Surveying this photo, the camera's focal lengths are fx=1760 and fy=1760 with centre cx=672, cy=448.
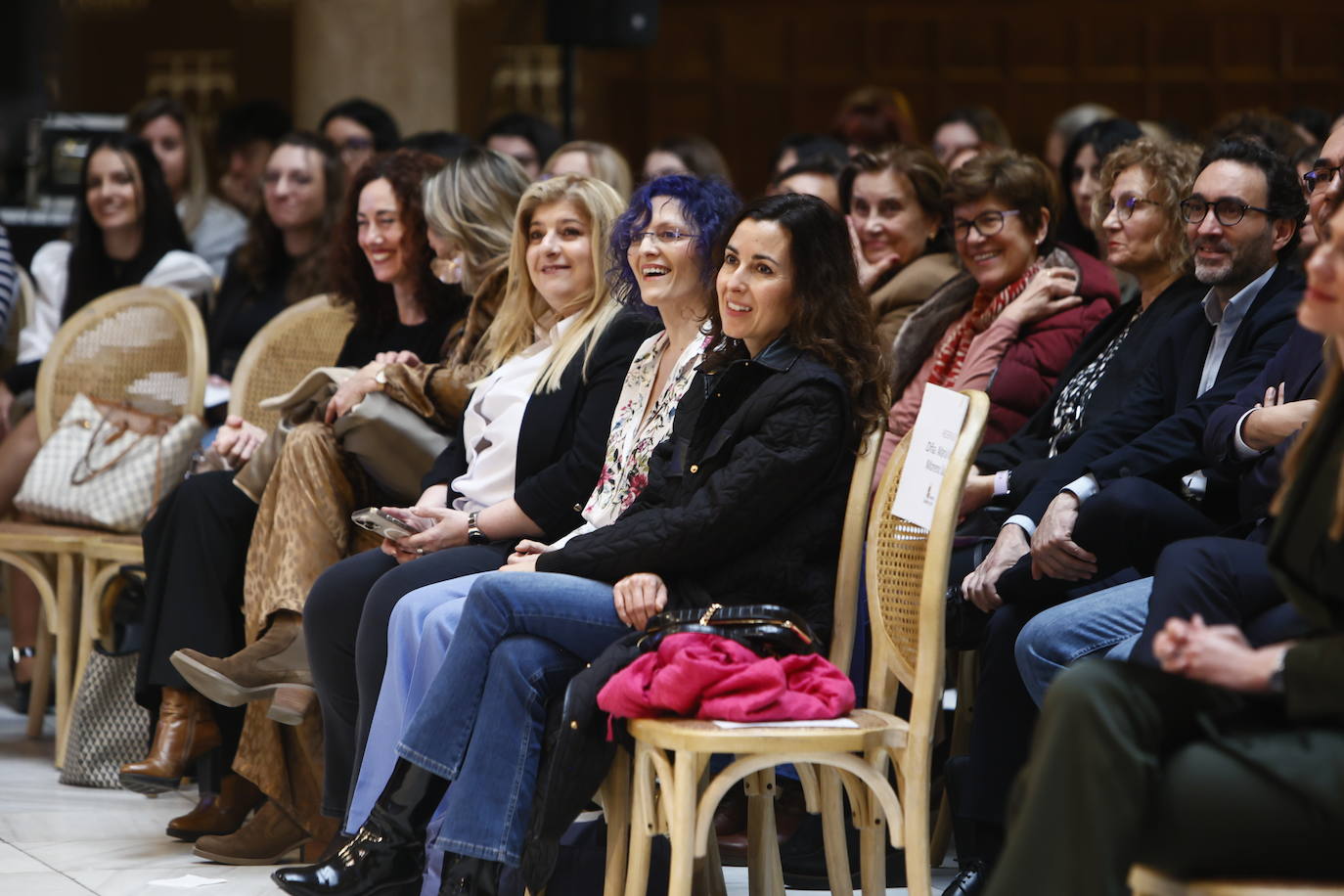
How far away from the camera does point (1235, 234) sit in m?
3.05


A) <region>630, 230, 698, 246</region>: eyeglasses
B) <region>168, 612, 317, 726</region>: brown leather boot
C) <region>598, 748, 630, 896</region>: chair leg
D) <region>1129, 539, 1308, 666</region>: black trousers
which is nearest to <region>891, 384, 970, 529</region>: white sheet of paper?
<region>1129, 539, 1308, 666</region>: black trousers

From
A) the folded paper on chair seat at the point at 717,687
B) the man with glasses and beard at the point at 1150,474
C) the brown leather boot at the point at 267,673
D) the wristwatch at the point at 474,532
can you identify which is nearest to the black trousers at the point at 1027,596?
the man with glasses and beard at the point at 1150,474

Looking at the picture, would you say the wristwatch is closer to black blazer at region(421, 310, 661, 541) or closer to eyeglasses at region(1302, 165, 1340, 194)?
black blazer at region(421, 310, 661, 541)

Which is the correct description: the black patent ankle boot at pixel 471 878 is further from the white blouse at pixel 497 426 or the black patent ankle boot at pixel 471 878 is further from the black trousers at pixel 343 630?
the white blouse at pixel 497 426

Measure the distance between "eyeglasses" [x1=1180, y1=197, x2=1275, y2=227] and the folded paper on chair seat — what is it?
115 centimetres

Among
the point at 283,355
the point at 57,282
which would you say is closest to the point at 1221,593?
the point at 283,355

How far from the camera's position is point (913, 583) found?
8.71 feet

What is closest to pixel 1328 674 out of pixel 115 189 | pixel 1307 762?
pixel 1307 762

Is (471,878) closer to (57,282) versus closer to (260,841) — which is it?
(260,841)

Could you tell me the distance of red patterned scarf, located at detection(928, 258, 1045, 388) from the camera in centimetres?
369

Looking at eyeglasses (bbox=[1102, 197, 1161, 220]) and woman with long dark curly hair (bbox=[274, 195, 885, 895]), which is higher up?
eyeglasses (bbox=[1102, 197, 1161, 220])

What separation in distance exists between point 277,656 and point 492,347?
2.49 ft

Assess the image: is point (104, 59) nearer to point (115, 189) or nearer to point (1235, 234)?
point (115, 189)

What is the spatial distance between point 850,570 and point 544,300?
3.84 feet
